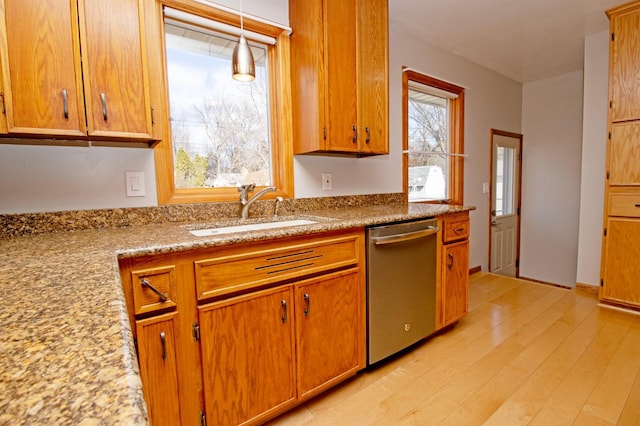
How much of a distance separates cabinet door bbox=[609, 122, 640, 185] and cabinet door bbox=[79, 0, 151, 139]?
330 cm

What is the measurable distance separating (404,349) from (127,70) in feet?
6.89

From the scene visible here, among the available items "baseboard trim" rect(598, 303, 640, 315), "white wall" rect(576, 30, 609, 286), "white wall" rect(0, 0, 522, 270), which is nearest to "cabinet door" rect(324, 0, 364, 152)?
"white wall" rect(0, 0, 522, 270)

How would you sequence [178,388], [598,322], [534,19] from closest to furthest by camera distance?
[178,388] → [598,322] → [534,19]

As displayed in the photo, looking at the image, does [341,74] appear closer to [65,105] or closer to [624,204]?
[65,105]

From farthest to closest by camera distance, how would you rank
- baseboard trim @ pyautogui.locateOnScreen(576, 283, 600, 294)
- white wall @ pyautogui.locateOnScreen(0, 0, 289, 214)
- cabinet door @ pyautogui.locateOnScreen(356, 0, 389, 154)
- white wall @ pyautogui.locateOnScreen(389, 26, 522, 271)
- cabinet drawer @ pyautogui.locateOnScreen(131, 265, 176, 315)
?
baseboard trim @ pyautogui.locateOnScreen(576, 283, 600, 294)
white wall @ pyautogui.locateOnScreen(389, 26, 522, 271)
cabinet door @ pyautogui.locateOnScreen(356, 0, 389, 154)
white wall @ pyautogui.locateOnScreen(0, 0, 289, 214)
cabinet drawer @ pyautogui.locateOnScreen(131, 265, 176, 315)

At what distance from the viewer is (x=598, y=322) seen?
7.82ft

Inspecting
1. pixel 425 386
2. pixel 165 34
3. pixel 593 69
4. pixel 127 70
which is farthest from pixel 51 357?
pixel 593 69

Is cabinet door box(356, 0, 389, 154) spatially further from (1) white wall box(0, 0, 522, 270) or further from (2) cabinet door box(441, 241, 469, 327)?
(2) cabinet door box(441, 241, 469, 327)

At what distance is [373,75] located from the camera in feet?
6.93

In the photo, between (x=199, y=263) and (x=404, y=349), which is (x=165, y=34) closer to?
(x=199, y=263)

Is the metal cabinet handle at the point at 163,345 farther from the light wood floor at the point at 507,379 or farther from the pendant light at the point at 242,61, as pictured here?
the pendant light at the point at 242,61

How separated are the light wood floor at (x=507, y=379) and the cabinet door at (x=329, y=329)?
0.48 feet

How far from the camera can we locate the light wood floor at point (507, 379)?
58.0 inches

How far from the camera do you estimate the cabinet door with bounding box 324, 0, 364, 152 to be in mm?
1907
